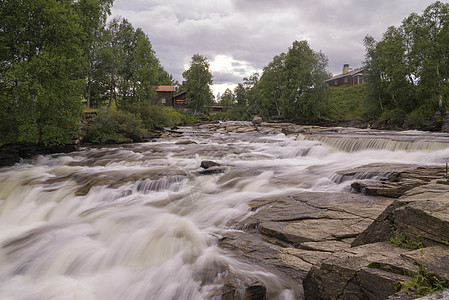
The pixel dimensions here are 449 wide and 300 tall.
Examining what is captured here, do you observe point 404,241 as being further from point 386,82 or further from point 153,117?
point 386,82

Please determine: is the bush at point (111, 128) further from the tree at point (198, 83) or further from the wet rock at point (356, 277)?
the tree at point (198, 83)

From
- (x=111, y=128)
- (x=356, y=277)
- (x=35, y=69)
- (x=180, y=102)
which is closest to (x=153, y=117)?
(x=111, y=128)

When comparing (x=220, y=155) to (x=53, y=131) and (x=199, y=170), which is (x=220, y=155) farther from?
(x=53, y=131)

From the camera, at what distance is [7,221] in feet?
26.3

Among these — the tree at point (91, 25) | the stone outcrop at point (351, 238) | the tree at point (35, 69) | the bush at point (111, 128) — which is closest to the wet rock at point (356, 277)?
the stone outcrop at point (351, 238)

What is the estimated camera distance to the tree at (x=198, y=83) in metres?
63.0

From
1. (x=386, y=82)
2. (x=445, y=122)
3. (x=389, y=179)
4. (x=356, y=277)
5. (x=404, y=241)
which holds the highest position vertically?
(x=386, y=82)

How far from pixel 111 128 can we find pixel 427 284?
24492mm

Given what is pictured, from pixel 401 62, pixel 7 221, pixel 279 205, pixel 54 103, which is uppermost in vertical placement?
pixel 401 62

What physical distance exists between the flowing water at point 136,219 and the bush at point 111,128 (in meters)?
8.07

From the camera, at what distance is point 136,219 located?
7434 millimetres

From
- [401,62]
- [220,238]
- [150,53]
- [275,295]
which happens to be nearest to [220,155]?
[220,238]

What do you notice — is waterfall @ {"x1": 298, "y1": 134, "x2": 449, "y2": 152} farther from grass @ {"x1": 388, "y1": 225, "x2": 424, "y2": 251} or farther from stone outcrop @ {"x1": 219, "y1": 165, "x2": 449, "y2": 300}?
grass @ {"x1": 388, "y1": 225, "x2": 424, "y2": 251}

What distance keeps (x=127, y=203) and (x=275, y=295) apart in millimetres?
6297
